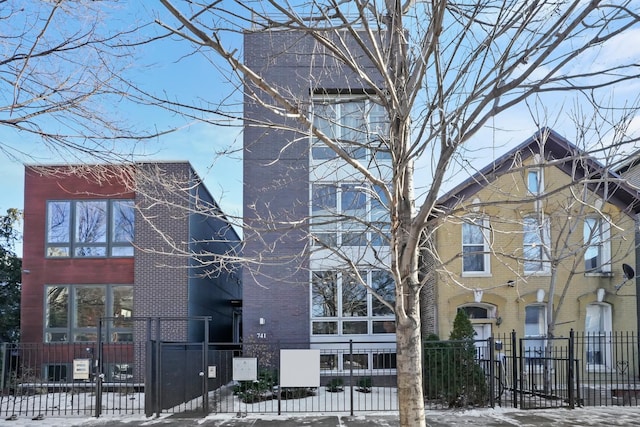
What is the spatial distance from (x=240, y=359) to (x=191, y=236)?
667cm

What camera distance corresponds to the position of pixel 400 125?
5430 mm

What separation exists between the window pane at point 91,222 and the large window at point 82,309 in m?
1.57

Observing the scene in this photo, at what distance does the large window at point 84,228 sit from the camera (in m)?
18.8

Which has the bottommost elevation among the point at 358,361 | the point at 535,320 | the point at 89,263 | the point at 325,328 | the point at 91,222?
the point at 358,361

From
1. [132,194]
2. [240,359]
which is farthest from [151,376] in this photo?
[132,194]

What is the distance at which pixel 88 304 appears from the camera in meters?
18.8

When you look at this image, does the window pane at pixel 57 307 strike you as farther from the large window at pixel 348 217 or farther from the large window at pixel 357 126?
the large window at pixel 357 126

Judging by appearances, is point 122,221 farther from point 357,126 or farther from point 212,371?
point 357,126

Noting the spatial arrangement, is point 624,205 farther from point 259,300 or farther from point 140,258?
point 140,258

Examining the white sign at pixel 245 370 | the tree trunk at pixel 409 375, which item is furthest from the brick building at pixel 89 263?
the tree trunk at pixel 409 375

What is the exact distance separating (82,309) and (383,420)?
1138 centimetres

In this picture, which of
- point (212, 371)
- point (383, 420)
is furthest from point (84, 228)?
point (383, 420)

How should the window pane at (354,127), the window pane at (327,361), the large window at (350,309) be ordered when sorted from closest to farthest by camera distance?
the window pane at (354,127) < the window pane at (327,361) < the large window at (350,309)

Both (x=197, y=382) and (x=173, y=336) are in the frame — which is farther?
(x=173, y=336)
